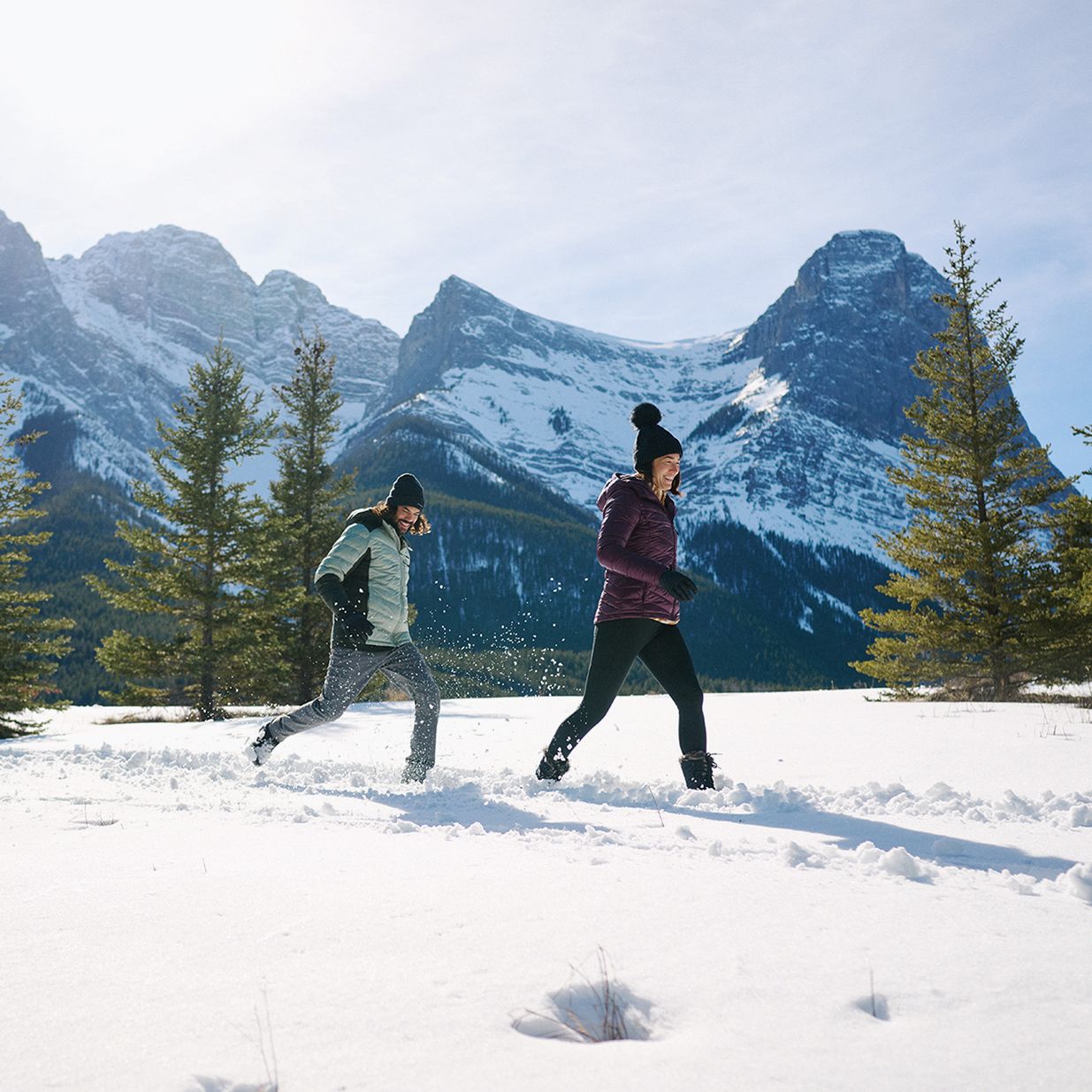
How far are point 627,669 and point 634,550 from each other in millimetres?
810

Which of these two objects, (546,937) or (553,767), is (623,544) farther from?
(546,937)

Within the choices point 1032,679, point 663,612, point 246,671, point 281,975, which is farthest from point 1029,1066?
point 246,671

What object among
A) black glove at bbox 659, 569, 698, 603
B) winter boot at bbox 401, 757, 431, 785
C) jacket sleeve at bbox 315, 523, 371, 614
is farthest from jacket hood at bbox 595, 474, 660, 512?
winter boot at bbox 401, 757, 431, 785

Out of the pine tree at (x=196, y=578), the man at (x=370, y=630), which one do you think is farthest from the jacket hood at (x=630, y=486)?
the pine tree at (x=196, y=578)

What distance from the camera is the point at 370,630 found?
566 cm

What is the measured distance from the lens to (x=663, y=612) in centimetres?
513

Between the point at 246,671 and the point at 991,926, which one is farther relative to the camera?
the point at 246,671

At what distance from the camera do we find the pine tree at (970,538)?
1329 centimetres

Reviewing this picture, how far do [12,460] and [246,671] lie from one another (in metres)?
6.38

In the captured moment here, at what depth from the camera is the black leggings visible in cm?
507

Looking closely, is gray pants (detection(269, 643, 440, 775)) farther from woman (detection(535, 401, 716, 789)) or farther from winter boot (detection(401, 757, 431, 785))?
woman (detection(535, 401, 716, 789))

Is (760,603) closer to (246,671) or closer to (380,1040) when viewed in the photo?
(246,671)

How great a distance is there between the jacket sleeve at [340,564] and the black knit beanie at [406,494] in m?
0.34

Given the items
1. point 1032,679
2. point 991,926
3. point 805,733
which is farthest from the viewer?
point 1032,679
